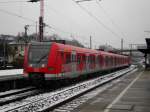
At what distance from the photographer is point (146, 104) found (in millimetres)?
13141

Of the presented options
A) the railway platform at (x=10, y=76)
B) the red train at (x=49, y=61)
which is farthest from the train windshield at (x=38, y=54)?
the railway platform at (x=10, y=76)

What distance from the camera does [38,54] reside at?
20594 mm

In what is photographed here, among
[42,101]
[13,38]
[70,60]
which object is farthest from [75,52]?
[13,38]

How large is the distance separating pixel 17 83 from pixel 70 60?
361 centimetres

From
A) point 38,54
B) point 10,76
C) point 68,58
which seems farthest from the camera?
point 68,58

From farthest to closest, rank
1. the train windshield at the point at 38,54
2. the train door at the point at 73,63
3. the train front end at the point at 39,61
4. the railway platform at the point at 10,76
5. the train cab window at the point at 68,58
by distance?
the train door at the point at 73,63
the train cab window at the point at 68,58
the train windshield at the point at 38,54
the railway platform at the point at 10,76
the train front end at the point at 39,61

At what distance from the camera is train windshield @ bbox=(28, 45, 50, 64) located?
20344 mm

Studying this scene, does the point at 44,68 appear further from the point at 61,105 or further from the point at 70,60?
the point at 61,105

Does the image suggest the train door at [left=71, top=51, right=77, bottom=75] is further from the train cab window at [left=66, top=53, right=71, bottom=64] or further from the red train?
the train cab window at [left=66, top=53, right=71, bottom=64]

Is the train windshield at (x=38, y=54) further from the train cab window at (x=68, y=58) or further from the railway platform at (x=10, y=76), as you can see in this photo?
the train cab window at (x=68, y=58)

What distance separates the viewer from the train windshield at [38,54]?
20.3 metres

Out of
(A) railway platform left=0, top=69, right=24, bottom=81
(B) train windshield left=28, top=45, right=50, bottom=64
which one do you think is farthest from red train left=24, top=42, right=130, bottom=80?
(A) railway platform left=0, top=69, right=24, bottom=81

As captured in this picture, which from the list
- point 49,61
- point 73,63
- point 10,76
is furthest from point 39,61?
point 73,63

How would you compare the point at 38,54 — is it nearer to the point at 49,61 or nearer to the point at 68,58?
the point at 49,61
